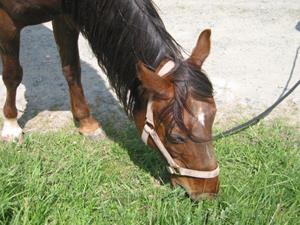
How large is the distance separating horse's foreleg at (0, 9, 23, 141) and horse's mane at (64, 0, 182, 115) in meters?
0.62

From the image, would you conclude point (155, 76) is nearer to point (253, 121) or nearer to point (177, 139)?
point (177, 139)

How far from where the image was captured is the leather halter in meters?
2.18

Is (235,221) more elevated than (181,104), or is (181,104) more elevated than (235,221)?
(181,104)

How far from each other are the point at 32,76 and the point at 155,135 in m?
2.35

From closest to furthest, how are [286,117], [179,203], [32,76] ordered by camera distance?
[179,203]
[286,117]
[32,76]

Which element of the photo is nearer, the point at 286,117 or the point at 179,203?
the point at 179,203

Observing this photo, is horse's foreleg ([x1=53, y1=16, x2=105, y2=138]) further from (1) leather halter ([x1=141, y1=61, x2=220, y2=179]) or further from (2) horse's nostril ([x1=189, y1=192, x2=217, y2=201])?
→ (2) horse's nostril ([x1=189, y1=192, x2=217, y2=201])

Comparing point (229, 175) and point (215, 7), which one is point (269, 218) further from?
point (215, 7)

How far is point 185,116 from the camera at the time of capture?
6.95ft

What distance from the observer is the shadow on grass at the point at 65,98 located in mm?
3071

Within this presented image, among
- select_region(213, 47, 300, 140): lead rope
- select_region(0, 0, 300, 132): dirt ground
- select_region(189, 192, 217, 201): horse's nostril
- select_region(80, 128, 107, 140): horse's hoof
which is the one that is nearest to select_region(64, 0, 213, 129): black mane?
select_region(189, 192, 217, 201): horse's nostril

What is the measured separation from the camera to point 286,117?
12.1 ft

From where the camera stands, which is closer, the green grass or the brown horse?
the brown horse

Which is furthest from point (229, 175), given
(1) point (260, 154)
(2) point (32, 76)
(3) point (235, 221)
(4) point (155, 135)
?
(2) point (32, 76)
